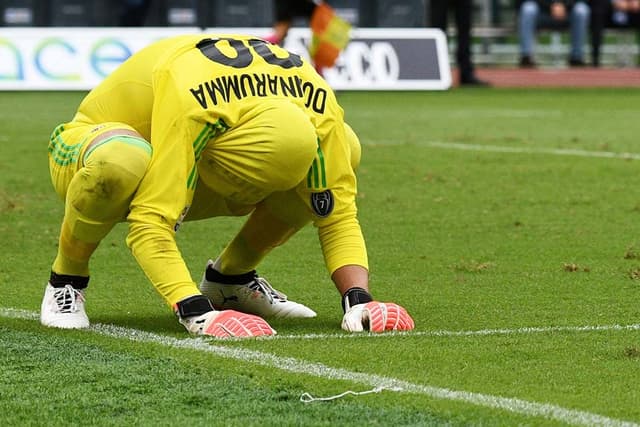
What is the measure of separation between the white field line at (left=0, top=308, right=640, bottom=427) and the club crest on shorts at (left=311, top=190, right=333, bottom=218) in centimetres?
66

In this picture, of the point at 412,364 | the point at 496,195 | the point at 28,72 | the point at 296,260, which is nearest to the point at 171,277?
the point at 412,364

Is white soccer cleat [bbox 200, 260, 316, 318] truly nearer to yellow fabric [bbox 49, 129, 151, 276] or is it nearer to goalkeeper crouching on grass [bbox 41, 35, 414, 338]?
goalkeeper crouching on grass [bbox 41, 35, 414, 338]

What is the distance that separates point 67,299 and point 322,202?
0.98 metres

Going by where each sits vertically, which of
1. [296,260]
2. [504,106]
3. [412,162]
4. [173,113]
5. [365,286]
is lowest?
[504,106]

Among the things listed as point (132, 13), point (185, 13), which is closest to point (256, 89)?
point (132, 13)

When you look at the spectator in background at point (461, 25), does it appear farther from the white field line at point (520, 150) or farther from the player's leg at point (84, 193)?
the player's leg at point (84, 193)

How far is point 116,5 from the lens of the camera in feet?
82.8

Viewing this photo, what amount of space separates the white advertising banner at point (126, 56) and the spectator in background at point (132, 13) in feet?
8.72

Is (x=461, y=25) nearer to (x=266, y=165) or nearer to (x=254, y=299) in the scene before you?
(x=254, y=299)

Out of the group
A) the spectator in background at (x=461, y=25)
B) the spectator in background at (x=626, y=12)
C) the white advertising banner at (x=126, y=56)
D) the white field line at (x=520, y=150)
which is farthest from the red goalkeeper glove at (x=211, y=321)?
the spectator in background at (x=626, y=12)

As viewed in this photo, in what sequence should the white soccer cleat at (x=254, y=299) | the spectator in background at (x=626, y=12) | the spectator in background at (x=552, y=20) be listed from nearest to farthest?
1. the white soccer cleat at (x=254, y=299)
2. the spectator in background at (x=552, y=20)
3. the spectator in background at (x=626, y=12)

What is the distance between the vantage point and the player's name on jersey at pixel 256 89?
548cm

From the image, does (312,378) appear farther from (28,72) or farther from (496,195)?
(28,72)

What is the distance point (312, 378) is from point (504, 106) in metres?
15.5
